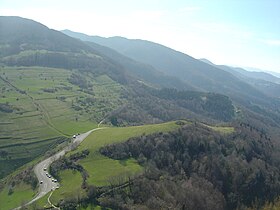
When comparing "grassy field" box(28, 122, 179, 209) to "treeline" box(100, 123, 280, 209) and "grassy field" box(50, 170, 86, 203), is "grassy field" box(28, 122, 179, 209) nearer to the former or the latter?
"grassy field" box(50, 170, 86, 203)

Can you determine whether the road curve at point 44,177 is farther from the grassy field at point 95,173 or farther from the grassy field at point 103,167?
the grassy field at point 103,167

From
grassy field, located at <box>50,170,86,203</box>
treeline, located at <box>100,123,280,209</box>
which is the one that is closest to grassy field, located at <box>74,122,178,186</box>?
treeline, located at <box>100,123,280,209</box>

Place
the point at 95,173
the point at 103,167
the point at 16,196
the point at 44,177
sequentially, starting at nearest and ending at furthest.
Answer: the point at 16,196
the point at 95,173
the point at 44,177
the point at 103,167

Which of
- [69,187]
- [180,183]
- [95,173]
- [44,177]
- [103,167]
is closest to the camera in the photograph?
[69,187]

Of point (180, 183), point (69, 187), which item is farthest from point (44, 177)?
point (180, 183)

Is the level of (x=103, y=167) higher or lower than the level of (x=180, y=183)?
lower

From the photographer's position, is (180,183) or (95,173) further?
(180,183)

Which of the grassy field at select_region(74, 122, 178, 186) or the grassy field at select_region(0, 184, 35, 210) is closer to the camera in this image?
the grassy field at select_region(0, 184, 35, 210)

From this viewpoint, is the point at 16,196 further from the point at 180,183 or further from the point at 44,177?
the point at 180,183

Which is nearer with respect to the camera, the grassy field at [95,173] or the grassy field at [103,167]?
the grassy field at [95,173]

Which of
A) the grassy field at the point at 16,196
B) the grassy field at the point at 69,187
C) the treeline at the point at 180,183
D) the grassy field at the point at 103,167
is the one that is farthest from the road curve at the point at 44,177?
the treeline at the point at 180,183

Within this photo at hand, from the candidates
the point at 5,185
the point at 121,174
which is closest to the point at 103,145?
the point at 121,174
